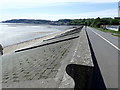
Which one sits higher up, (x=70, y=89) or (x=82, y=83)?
(x=70, y=89)

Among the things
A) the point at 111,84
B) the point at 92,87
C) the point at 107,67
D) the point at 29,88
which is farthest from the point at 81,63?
the point at 107,67

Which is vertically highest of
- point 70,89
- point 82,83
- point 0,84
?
point 70,89

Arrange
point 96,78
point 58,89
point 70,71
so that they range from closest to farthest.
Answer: point 58,89 → point 70,71 → point 96,78

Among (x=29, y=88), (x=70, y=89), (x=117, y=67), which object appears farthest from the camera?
(x=117, y=67)

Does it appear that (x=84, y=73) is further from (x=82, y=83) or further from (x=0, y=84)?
(x=0, y=84)

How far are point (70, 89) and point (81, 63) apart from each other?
151cm

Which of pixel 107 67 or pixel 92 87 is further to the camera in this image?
pixel 107 67

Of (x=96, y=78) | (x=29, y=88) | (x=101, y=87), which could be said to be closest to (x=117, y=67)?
(x=96, y=78)

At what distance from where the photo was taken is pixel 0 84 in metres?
6.21

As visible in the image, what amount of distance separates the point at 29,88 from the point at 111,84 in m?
2.68

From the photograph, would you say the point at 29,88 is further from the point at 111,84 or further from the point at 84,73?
the point at 111,84

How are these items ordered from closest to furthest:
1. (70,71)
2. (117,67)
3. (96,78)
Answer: (70,71)
(96,78)
(117,67)

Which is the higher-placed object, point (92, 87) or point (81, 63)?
point (81, 63)

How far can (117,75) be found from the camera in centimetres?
639
